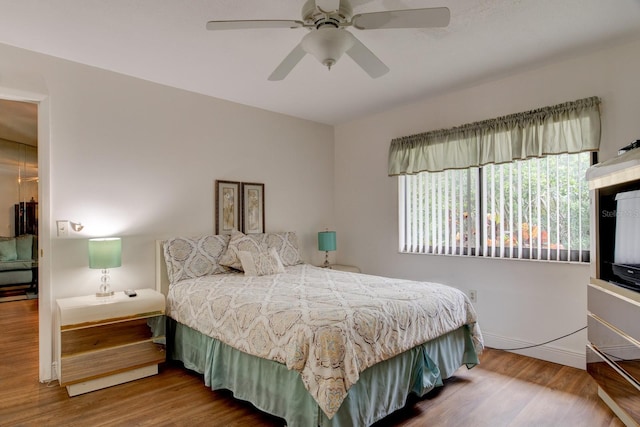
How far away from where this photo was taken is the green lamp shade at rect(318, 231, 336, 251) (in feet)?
14.9

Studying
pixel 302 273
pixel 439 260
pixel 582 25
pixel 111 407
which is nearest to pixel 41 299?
pixel 111 407

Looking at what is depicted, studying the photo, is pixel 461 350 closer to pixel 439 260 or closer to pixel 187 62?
pixel 439 260

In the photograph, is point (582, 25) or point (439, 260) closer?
point (582, 25)

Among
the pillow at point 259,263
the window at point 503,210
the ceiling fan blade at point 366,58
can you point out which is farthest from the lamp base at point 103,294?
the window at point 503,210

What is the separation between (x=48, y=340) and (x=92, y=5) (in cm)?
250

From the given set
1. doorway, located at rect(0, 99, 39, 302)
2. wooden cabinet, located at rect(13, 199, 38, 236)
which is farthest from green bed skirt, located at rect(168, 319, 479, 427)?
wooden cabinet, located at rect(13, 199, 38, 236)

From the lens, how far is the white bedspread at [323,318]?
1.83 meters

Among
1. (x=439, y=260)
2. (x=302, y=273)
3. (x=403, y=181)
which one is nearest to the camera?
(x=302, y=273)

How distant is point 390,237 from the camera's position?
4.39m

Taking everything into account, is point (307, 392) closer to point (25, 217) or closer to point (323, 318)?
point (323, 318)

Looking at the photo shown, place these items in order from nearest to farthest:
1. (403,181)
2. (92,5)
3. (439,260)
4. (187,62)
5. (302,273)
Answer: (92,5) → (187,62) → (302,273) → (439,260) → (403,181)

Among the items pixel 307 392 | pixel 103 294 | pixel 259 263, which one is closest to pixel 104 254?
pixel 103 294

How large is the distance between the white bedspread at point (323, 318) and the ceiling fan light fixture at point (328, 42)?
1.52 metres

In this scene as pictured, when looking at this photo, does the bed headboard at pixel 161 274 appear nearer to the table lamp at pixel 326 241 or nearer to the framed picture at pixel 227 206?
the framed picture at pixel 227 206
